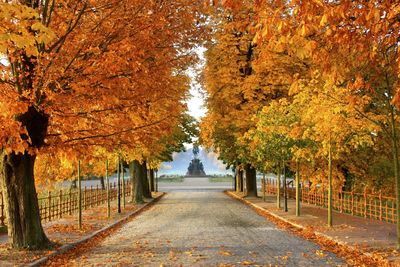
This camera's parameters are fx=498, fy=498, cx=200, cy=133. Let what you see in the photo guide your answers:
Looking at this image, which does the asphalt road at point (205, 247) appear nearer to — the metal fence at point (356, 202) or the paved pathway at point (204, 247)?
the paved pathway at point (204, 247)

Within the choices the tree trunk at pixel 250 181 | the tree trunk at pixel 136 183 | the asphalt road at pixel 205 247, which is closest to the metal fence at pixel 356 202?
the tree trunk at pixel 250 181

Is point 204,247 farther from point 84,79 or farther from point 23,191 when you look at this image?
point 84,79

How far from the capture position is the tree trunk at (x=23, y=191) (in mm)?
12508

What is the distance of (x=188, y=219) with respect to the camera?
21266 millimetres

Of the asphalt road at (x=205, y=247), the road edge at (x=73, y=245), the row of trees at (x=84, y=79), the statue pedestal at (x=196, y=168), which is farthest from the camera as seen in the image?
the statue pedestal at (x=196, y=168)

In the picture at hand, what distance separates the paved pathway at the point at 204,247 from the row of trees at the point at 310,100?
10.4 feet

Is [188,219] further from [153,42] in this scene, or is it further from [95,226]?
[153,42]

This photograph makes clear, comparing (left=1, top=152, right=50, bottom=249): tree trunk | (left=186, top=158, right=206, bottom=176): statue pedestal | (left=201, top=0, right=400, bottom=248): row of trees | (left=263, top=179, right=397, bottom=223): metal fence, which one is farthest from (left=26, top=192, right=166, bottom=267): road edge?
(left=186, top=158, right=206, bottom=176): statue pedestal

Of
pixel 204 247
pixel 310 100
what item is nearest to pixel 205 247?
pixel 204 247

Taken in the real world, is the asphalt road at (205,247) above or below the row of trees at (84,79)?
below

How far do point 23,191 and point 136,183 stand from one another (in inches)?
782

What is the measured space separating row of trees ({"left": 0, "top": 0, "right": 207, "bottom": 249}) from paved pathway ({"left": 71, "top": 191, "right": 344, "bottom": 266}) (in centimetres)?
240

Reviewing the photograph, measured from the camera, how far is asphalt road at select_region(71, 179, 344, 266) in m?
10.6

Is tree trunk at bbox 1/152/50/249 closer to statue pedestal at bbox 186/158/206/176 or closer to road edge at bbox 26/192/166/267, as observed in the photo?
road edge at bbox 26/192/166/267
